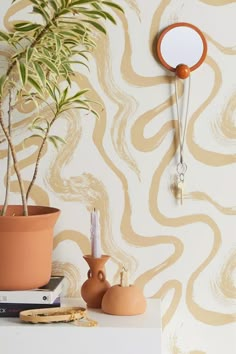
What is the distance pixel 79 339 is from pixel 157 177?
0.53 metres

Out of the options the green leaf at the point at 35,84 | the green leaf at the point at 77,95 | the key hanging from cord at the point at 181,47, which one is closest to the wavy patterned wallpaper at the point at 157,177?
the key hanging from cord at the point at 181,47

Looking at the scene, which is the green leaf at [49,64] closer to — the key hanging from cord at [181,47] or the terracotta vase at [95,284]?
the key hanging from cord at [181,47]

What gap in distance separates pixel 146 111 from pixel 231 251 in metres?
0.47

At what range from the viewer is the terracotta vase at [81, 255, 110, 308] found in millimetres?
1594

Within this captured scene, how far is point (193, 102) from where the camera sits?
1728 millimetres

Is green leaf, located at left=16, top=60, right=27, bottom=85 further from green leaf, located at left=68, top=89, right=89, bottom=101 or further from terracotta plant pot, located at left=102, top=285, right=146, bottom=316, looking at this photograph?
terracotta plant pot, located at left=102, top=285, right=146, bottom=316

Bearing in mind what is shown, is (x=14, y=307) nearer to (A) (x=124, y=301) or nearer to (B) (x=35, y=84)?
(A) (x=124, y=301)

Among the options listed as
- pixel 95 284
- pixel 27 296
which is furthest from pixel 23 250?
pixel 95 284

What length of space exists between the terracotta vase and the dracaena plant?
23cm

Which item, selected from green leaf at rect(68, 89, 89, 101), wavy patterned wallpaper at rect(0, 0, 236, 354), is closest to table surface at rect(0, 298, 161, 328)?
wavy patterned wallpaper at rect(0, 0, 236, 354)

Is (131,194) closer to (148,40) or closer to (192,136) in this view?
(192,136)

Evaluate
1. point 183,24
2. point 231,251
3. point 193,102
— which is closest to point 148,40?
point 183,24

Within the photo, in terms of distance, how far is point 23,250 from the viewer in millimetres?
1510

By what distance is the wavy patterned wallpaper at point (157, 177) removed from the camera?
1.72 meters
